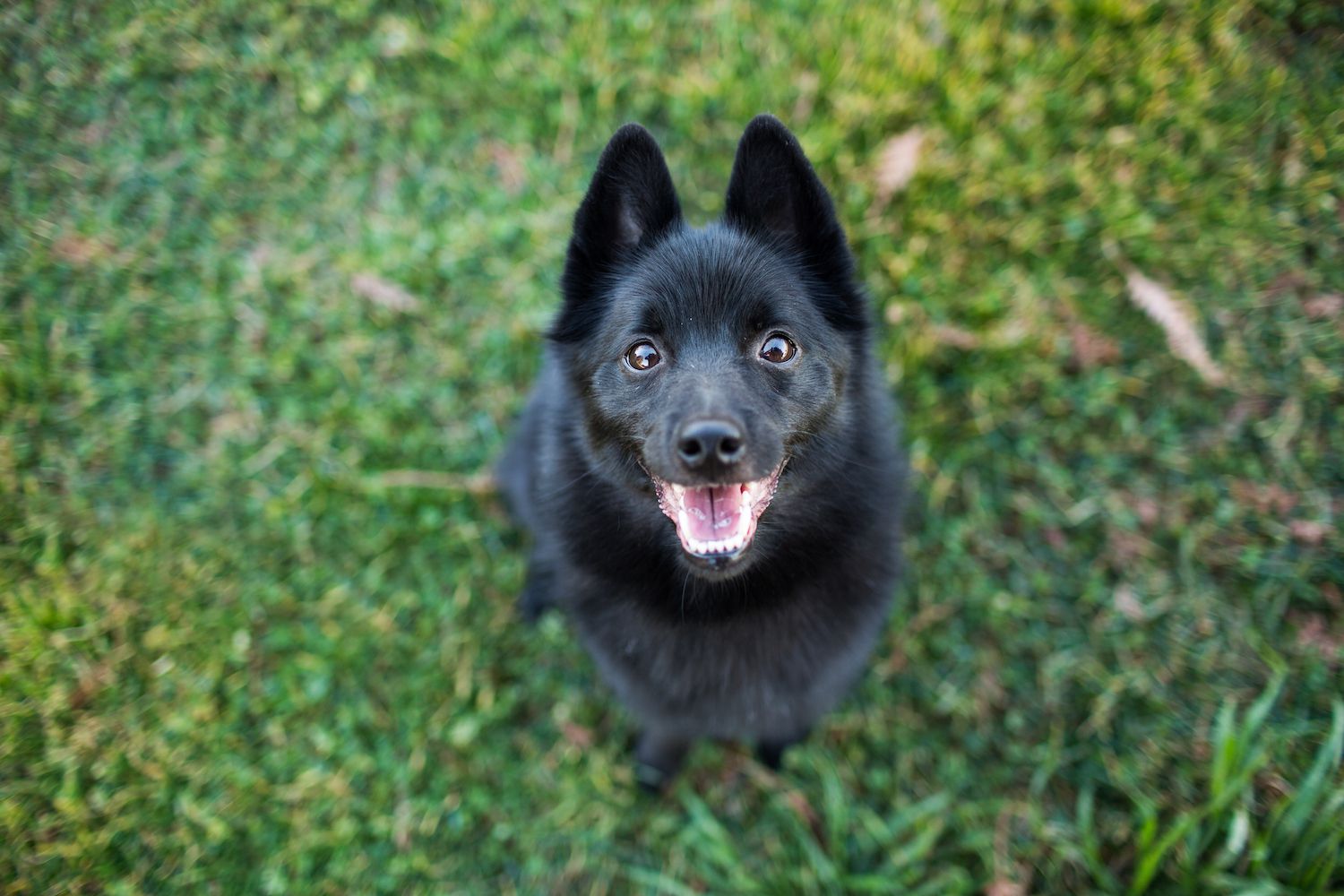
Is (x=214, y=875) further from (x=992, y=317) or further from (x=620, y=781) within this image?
(x=992, y=317)

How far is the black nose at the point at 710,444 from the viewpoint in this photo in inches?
76.0

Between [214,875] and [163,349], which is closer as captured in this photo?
[214,875]

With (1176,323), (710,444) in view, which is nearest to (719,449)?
(710,444)

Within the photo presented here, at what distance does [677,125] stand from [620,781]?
327 centimetres

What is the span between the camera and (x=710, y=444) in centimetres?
193

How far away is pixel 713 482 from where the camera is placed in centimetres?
199

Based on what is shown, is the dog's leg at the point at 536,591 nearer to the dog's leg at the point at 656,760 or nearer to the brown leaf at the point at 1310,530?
the dog's leg at the point at 656,760

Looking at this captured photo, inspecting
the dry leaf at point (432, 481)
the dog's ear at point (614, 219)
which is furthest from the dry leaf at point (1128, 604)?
the dry leaf at point (432, 481)

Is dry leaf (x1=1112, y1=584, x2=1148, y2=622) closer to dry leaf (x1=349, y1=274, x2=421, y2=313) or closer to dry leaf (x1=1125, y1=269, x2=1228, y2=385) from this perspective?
dry leaf (x1=1125, y1=269, x2=1228, y2=385)

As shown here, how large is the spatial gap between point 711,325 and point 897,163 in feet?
7.12

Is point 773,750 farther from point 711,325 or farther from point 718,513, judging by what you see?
point 711,325

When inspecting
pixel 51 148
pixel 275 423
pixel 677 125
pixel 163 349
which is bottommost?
pixel 275 423

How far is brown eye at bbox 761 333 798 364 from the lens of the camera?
231 cm

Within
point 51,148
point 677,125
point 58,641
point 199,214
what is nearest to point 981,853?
point 677,125
